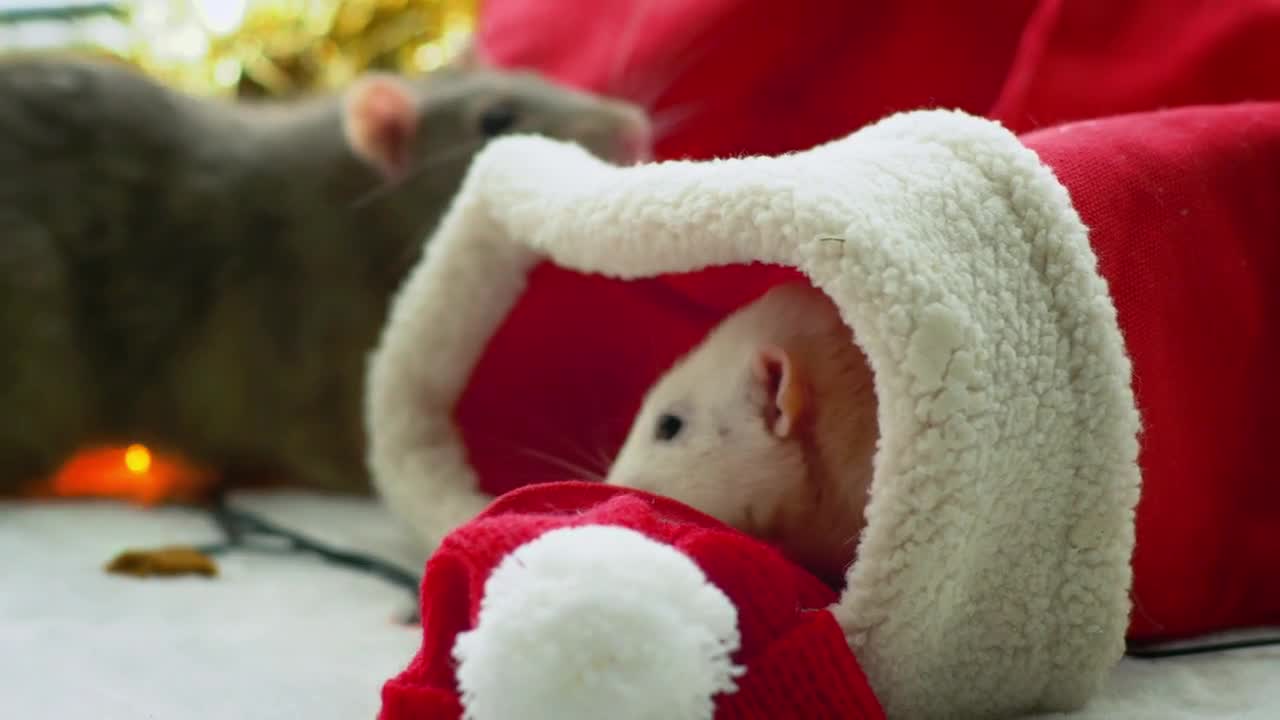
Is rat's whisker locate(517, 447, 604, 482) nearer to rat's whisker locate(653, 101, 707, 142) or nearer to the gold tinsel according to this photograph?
rat's whisker locate(653, 101, 707, 142)

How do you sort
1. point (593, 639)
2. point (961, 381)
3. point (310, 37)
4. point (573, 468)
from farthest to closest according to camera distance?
point (310, 37) < point (573, 468) < point (961, 381) < point (593, 639)

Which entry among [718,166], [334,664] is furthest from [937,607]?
[334,664]

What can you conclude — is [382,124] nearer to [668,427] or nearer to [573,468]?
[573,468]

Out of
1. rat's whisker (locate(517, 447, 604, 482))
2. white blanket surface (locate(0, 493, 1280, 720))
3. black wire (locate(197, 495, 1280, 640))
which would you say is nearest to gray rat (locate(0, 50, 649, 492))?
black wire (locate(197, 495, 1280, 640))

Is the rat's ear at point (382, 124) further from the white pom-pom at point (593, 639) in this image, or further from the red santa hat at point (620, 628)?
the white pom-pom at point (593, 639)

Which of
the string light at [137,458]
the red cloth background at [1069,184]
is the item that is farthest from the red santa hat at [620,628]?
the string light at [137,458]

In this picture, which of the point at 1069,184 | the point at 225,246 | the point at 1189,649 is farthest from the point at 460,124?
the point at 1189,649
